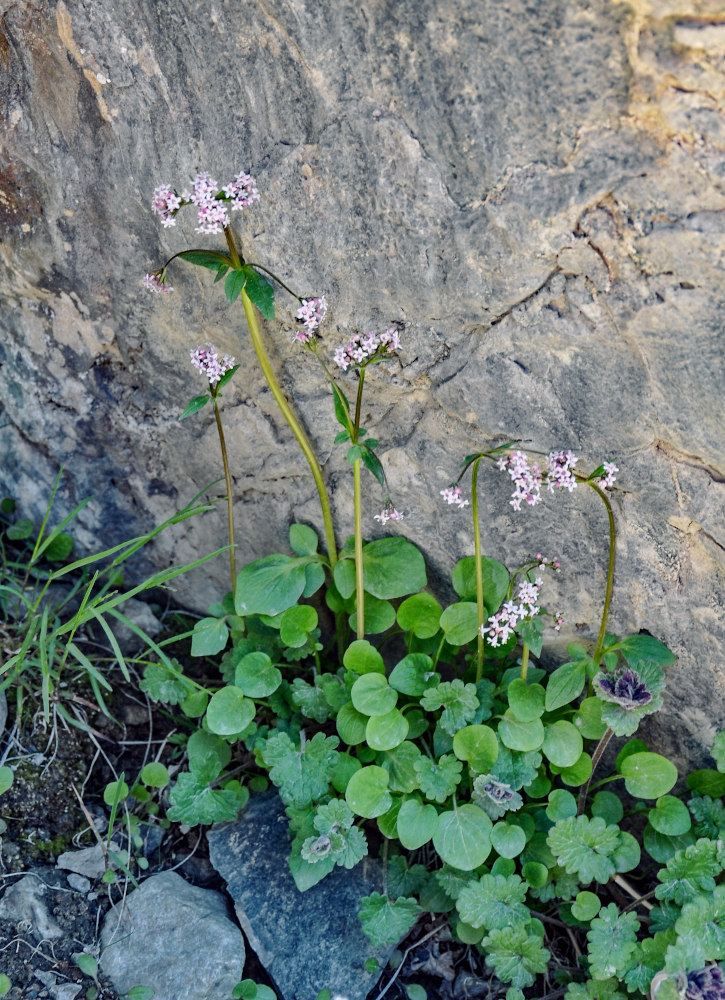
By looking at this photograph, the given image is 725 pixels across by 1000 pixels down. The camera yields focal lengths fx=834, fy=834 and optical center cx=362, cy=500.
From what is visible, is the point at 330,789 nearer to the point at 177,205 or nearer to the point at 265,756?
the point at 265,756

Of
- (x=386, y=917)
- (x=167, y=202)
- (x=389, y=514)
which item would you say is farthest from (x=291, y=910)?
(x=167, y=202)

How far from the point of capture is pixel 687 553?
85.2 inches

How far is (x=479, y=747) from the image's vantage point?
7.29 ft

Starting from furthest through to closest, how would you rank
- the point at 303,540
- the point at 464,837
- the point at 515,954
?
1. the point at 303,540
2. the point at 464,837
3. the point at 515,954

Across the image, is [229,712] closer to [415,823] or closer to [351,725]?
[351,725]

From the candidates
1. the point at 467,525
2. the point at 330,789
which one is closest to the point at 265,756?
the point at 330,789

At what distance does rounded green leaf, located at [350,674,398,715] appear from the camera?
2.28 meters

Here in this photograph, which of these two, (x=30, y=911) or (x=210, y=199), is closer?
(x=210, y=199)

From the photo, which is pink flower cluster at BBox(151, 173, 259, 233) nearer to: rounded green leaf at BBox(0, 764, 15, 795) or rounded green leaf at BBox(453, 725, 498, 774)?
rounded green leaf at BBox(453, 725, 498, 774)

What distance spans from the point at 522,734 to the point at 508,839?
27 centimetres

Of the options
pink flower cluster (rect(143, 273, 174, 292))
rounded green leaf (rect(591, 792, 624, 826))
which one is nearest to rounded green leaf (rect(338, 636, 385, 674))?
rounded green leaf (rect(591, 792, 624, 826))

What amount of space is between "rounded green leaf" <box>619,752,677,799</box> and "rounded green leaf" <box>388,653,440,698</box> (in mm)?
574

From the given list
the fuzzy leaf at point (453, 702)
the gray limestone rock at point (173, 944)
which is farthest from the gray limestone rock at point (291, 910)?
the fuzzy leaf at point (453, 702)

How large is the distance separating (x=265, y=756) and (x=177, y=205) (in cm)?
149
